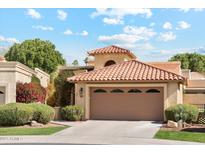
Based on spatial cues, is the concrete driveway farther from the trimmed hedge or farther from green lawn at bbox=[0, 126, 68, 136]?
the trimmed hedge

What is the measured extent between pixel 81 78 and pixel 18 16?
44.6ft

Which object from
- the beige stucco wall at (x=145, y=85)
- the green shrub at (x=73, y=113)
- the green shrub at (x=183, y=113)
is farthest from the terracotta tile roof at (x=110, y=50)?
the green shrub at (x=183, y=113)

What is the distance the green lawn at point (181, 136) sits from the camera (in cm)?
1712

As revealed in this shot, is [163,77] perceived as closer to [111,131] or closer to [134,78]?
[134,78]

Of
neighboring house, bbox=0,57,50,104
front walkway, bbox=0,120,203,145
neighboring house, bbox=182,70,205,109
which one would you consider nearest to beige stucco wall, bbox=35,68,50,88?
neighboring house, bbox=0,57,50,104

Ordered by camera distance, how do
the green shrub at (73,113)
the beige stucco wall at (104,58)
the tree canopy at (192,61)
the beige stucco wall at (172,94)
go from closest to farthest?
the beige stucco wall at (172,94) < the green shrub at (73,113) < the beige stucco wall at (104,58) < the tree canopy at (192,61)

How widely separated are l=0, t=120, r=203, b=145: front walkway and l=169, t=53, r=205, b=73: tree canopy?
154 feet

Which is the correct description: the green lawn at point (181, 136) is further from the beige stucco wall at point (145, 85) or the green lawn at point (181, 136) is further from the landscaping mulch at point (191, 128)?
the beige stucco wall at point (145, 85)

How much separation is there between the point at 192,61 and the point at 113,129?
171 feet

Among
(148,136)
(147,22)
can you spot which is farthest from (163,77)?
(147,22)

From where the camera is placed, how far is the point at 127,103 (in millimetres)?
25469

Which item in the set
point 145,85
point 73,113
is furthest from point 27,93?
point 145,85

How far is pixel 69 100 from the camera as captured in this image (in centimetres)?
3023

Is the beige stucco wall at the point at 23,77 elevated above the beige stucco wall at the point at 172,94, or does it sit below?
above
